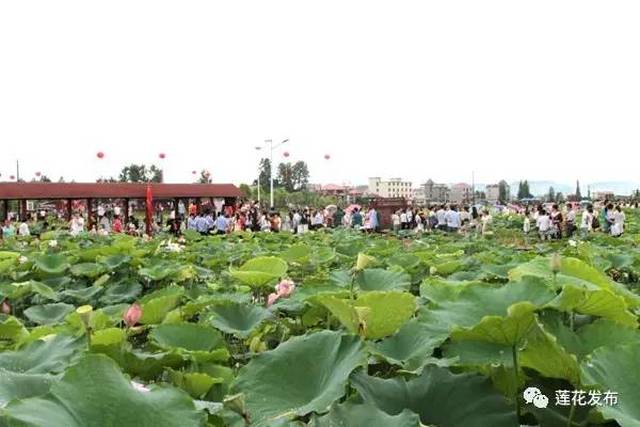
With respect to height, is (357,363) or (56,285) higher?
(357,363)

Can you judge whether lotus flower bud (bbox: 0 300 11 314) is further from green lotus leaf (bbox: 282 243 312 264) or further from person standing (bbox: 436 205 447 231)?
person standing (bbox: 436 205 447 231)

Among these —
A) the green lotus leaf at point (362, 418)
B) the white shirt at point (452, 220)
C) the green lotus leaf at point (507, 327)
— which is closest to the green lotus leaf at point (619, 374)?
the green lotus leaf at point (507, 327)

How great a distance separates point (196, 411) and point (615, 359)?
677 millimetres

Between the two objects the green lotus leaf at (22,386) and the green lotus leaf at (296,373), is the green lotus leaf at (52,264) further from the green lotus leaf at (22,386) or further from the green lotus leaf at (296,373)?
the green lotus leaf at (296,373)

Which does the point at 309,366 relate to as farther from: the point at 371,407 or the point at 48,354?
the point at 48,354

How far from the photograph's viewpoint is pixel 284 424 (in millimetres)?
981

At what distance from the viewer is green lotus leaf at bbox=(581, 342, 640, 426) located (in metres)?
1.03

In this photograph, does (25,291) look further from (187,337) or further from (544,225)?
(544,225)

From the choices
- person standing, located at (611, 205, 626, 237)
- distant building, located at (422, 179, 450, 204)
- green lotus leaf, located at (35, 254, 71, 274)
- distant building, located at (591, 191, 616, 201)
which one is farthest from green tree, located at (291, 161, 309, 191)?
green lotus leaf, located at (35, 254, 71, 274)

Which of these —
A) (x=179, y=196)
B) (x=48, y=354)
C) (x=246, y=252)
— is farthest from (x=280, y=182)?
(x=48, y=354)

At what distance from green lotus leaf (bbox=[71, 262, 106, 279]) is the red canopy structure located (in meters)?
10.7

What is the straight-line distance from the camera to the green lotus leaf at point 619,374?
3.37 ft

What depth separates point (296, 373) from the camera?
1.25 m

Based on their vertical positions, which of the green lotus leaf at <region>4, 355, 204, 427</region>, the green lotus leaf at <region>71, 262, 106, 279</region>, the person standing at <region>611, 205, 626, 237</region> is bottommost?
the person standing at <region>611, 205, 626, 237</region>
